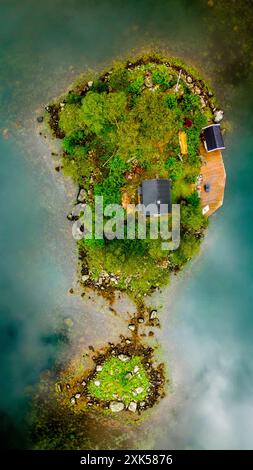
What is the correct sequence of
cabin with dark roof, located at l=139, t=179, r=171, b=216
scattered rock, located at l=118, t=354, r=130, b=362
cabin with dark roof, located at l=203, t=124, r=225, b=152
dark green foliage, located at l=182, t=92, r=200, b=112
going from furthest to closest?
scattered rock, located at l=118, t=354, r=130, b=362 < dark green foliage, located at l=182, t=92, r=200, b=112 < cabin with dark roof, located at l=203, t=124, r=225, b=152 < cabin with dark roof, located at l=139, t=179, r=171, b=216

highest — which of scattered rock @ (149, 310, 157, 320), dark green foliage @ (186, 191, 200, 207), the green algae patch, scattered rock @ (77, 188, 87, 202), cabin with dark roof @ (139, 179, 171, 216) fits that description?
scattered rock @ (77, 188, 87, 202)

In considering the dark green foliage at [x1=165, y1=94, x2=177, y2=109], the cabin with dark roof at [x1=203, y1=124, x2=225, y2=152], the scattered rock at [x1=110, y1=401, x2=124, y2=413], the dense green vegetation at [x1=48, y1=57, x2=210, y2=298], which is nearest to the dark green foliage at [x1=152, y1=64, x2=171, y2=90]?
the dense green vegetation at [x1=48, y1=57, x2=210, y2=298]

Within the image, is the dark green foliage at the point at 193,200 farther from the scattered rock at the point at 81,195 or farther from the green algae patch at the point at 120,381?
the green algae patch at the point at 120,381

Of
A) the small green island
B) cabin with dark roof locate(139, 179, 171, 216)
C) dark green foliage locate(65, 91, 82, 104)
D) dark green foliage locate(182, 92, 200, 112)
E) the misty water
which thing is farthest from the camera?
the misty water

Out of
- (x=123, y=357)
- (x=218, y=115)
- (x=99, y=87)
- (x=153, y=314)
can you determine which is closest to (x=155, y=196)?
(x=218, y=115)

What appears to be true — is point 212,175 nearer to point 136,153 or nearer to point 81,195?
point 136,153

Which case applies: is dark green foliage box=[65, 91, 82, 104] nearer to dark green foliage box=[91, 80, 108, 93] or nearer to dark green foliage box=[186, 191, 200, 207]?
dark green foliage box=[91, 80, 108, 93]

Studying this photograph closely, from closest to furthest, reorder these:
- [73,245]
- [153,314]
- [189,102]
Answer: [189,102] < [73,245] < [153,314]
